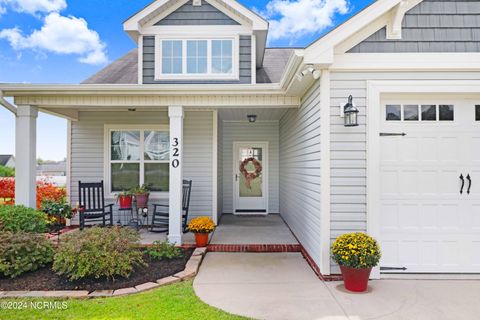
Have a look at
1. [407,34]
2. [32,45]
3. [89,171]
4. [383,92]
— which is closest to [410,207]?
[383,92]

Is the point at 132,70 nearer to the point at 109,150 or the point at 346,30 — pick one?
the point at 109,150

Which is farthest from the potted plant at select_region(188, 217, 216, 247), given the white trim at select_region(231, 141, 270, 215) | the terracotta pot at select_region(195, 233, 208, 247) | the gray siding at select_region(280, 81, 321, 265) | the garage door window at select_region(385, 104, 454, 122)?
the white trim at select_region(231, 141, 270, 215)

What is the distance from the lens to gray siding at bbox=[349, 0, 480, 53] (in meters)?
3.79

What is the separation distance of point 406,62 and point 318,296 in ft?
9.69

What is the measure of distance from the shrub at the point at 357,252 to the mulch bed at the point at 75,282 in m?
2.03

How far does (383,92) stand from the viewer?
381 cm

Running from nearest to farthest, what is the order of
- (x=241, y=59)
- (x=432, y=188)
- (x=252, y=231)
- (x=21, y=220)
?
(x=432, y=188) → (x=21, y=220) → (x=252, y=231) → (x=241, y=59)

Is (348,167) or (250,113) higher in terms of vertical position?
(250,113)

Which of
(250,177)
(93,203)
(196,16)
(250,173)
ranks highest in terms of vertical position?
(196,16)

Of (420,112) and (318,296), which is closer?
(318,296)

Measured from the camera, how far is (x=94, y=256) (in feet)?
12.0

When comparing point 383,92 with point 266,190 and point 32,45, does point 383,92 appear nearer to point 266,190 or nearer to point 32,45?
point 266,190

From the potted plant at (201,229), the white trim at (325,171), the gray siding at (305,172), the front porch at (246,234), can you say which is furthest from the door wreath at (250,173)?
the white trim at (325,171)


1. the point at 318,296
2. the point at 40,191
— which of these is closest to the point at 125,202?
the point at 40,191
